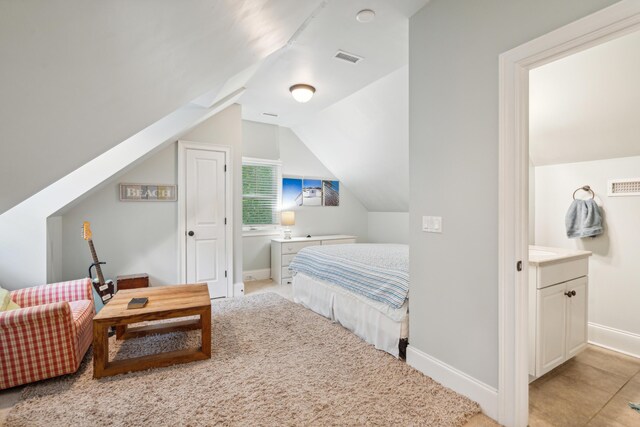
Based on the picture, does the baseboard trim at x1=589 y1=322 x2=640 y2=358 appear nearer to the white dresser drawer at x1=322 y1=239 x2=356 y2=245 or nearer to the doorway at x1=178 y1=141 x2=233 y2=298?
the white dresser drawer at x1=322 y1=239 x2=356 y2=245

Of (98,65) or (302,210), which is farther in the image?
(302,210)

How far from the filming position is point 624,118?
7.58 feet

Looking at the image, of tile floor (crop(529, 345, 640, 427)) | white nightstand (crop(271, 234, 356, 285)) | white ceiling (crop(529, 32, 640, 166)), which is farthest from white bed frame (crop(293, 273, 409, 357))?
white ceiling (crop(529, 32, 640, 166))

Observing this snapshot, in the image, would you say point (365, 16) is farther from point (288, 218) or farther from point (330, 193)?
point (330, 193)

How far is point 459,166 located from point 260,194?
388cm

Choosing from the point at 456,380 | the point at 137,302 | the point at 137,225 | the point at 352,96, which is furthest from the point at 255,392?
the point at 352,96

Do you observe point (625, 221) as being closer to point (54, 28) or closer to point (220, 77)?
point (220, 77)

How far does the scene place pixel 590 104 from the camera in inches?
92.6

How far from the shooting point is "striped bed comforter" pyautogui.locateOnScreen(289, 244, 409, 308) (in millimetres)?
2506

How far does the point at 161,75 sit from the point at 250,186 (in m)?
3.81

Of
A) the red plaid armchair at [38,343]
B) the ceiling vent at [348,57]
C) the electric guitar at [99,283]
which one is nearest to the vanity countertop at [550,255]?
the ceiling vent at [348,57]

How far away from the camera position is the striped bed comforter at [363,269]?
8.22 feet

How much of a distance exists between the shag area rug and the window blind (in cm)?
277

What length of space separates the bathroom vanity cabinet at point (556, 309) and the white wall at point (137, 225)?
371 cm
